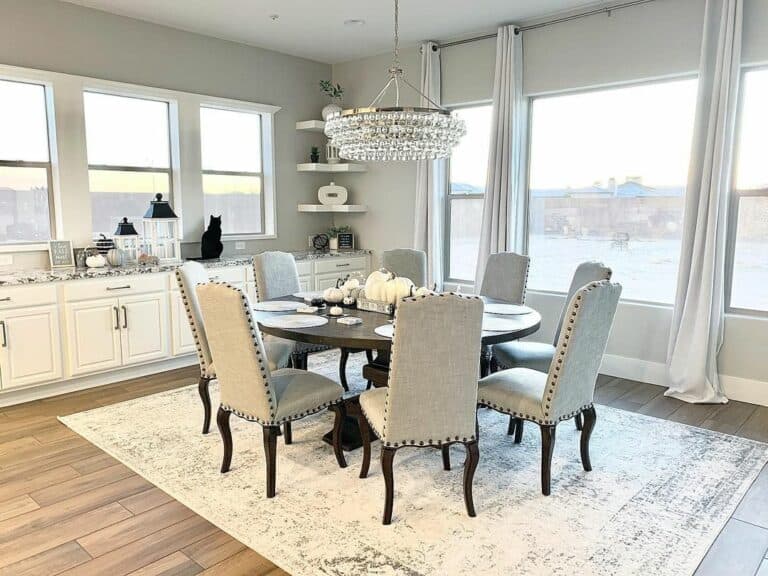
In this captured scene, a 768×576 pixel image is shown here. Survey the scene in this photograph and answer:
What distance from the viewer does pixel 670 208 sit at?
459cm

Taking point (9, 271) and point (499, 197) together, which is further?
point (499, 197)

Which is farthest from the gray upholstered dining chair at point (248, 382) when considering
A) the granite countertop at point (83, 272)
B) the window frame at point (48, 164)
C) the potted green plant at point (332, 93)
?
the potted green plant at point (332, 93)

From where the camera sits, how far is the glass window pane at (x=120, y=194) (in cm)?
502

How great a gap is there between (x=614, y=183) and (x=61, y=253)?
4515 mm

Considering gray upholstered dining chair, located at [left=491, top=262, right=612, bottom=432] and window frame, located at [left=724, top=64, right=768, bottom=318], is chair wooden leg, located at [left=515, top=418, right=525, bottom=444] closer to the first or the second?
gray upholstered dining chair, located at [left=491, top=262, right=612, bottom=432]

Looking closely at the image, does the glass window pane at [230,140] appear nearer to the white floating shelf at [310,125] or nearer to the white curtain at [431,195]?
the white floating shelf at [310,125]

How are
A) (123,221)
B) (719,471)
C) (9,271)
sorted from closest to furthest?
(719,471) < (9,271) < (123,221)

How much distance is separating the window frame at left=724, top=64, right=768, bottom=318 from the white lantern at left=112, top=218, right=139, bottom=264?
15.2 feet

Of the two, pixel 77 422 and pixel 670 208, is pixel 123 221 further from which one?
pixel 670 208

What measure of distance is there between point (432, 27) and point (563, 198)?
6.35 feet

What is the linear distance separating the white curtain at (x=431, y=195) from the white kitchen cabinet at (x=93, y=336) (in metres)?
2.83

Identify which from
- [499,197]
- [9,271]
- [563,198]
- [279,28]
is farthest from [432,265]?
[9,271]

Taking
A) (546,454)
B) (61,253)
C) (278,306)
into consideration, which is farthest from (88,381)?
(546,454)

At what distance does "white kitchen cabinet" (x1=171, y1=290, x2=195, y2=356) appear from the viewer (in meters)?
4.91
